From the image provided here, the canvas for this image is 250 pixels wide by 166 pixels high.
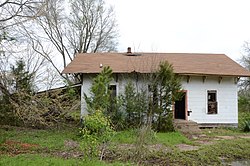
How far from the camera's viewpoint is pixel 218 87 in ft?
66.2

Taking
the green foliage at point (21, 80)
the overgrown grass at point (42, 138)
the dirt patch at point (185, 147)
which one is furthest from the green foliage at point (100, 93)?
the dirt patch at point (185, 147)

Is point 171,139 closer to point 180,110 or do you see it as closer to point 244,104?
point 180,110

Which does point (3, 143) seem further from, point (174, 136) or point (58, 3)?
point (58, 3)

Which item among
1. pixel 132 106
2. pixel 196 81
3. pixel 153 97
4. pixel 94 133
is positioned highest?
pixel 196 81

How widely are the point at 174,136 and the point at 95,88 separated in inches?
177

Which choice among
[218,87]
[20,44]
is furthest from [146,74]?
[20,44]

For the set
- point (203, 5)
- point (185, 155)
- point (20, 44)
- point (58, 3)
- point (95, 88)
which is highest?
point (58, 3)

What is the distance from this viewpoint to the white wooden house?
18.8 m

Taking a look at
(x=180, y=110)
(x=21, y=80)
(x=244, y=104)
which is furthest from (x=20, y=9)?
(x=244, y=104)

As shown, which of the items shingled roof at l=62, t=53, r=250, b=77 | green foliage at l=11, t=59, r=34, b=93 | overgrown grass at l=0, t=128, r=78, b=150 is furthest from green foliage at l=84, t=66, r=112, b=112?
green foliage at l=11, t=59, r=34, b=93

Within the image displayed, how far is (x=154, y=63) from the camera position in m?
19.1

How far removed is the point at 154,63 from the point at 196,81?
3.08 metres

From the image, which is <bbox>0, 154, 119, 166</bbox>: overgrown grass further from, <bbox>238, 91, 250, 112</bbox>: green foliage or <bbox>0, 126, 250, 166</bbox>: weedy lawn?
<bbox>238, 91, 250, 112</bbox>: green foliage

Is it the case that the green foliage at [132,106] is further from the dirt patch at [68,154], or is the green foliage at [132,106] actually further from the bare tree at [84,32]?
the bare tree at [84,32]
